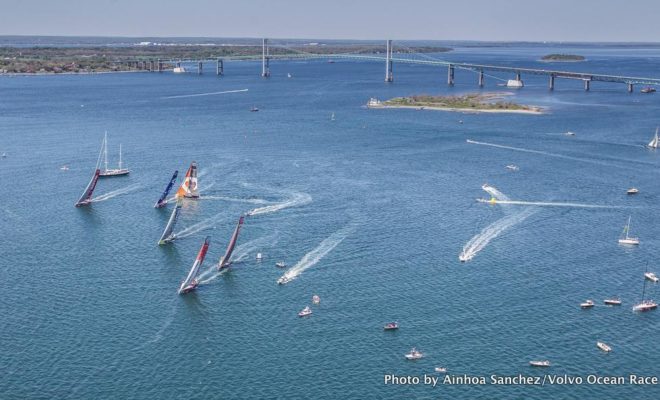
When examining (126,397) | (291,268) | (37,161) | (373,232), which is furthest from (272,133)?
(126,397)

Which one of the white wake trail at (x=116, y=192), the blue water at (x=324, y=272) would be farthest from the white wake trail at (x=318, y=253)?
the white wake trail at (x=116, y=192)

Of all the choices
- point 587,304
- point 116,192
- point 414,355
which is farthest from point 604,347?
point 116,192

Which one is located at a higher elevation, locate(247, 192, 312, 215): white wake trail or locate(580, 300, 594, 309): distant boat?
locate(247, 192, 312, 215): white wake trail

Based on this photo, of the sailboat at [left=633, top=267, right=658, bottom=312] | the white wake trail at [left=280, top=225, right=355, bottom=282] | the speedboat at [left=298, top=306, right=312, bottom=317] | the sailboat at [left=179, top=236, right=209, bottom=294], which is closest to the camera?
the speedboat at [left=298, top=306, right=312, bottom=317]

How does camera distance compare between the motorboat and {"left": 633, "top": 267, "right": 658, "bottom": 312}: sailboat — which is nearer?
the motorboat

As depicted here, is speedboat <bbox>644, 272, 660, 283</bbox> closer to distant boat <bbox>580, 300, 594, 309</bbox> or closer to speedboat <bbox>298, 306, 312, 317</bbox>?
distant boat <bbox>580, 300, 594, 309</bbox>

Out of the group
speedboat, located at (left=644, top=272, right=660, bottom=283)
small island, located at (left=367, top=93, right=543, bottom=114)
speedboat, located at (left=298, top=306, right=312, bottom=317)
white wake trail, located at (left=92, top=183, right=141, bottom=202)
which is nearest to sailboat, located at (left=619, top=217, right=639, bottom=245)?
speedboat, located at (left=644, top=272, right=660, bottom=283)

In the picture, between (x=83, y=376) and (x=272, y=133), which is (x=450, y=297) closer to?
(x=83, y=376)
